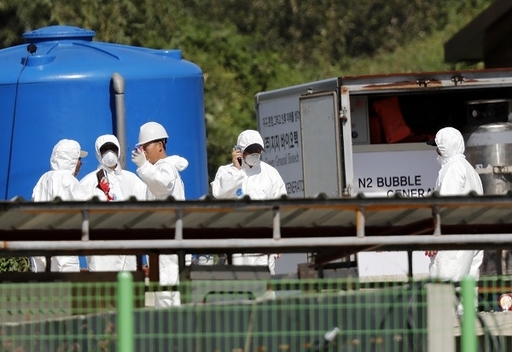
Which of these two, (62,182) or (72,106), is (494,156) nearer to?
(72,106)

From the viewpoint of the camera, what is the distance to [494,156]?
14.4m

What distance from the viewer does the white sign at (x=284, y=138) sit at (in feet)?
48.3

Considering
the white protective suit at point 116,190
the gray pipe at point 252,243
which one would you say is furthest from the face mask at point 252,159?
the gray pipe at point 252,243

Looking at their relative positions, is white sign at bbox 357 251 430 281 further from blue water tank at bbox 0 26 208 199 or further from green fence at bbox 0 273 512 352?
green fence at bbox 0 273 512 352

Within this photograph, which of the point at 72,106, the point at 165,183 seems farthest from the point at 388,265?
the point at 72,106

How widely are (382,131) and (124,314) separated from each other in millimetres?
8295

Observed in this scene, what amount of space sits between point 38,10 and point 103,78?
373 inches

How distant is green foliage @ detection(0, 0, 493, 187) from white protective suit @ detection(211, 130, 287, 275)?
9998 mm

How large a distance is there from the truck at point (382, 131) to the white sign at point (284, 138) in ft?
0.03

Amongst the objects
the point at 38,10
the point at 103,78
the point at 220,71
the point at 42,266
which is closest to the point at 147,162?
the point at 42,266

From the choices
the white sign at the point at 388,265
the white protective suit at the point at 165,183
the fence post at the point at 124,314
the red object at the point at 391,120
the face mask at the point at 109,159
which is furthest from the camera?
the red object at the point at 391,120

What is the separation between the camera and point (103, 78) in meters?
14.1

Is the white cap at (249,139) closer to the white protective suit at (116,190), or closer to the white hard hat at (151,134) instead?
the white hard hat at (151,134)

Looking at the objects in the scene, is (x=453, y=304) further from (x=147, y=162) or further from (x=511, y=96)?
(x=511, y=96)
